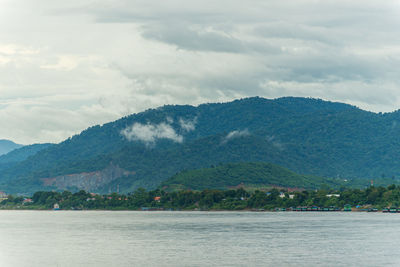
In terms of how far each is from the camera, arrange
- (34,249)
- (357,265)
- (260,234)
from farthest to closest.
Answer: (260,234)
(34,249)
(357,265)

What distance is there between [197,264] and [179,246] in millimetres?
31526

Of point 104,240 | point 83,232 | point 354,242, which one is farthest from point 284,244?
point 83,232

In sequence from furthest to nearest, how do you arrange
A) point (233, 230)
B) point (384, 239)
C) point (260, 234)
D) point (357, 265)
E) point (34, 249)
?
point (233, 230) → point (260, 234) → point (384, 239) → point (34, 249) → point (357, 265)

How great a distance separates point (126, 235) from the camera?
604ft

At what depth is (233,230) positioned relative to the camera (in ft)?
642

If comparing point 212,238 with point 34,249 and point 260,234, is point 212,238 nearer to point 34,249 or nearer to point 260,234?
point 260,234

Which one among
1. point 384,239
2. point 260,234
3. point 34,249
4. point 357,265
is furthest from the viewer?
point 260,234

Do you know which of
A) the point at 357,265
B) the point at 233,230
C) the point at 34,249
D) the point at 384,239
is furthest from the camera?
the point at 233,230

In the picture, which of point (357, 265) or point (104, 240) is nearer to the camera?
point (357, 265)

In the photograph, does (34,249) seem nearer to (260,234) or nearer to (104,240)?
(104,240)

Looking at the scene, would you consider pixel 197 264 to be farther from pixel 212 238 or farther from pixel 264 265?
pixel 212 238

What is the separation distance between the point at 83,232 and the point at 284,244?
231ft

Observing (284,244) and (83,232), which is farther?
(83,232)

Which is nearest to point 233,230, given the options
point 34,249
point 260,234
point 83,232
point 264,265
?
point 260,234
